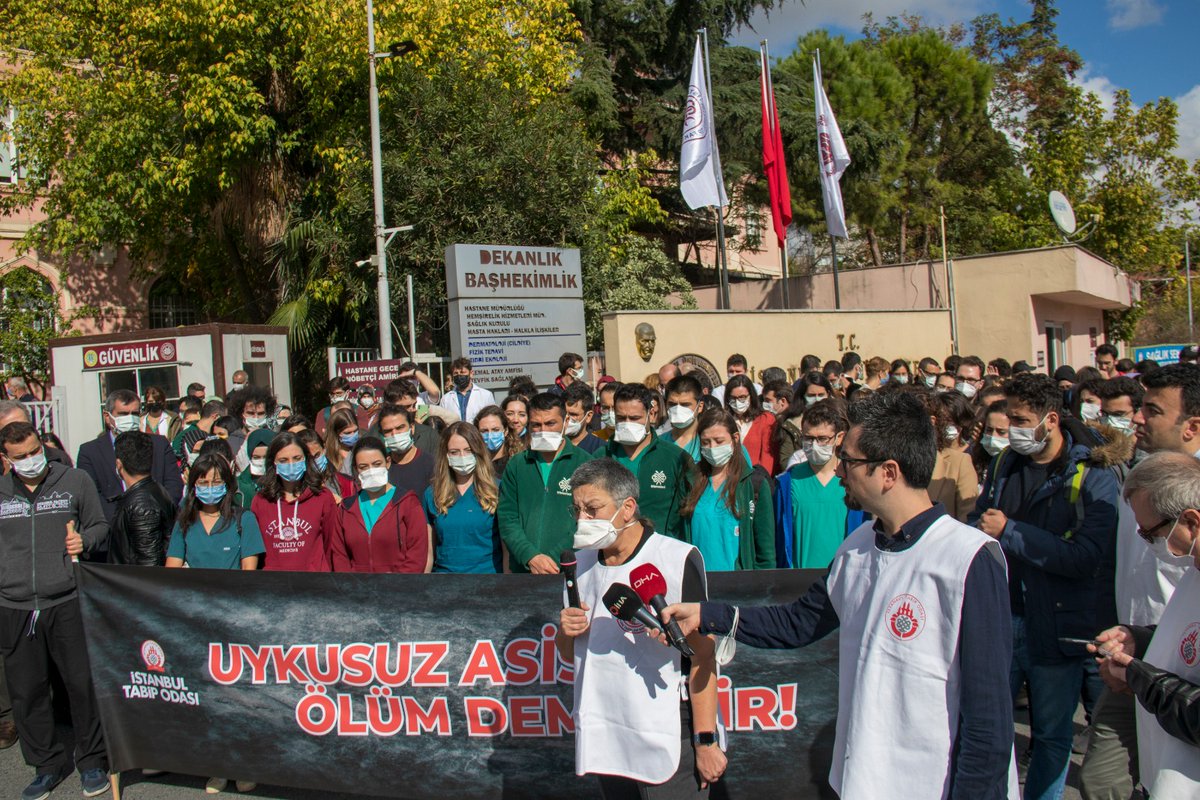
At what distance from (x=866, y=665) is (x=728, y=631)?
0.54 meters

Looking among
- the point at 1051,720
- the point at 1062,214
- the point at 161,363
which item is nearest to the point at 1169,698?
the point at 1051,720

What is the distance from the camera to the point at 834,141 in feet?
75.3

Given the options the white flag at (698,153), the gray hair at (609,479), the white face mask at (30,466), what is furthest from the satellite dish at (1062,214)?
the gray hair at (609,479)

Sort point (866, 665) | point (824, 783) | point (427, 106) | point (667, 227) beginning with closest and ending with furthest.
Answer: point (866, 665), point (824, 783), point (427, 106), point (667, 227)

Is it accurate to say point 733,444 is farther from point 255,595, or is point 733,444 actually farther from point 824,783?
point 255,595

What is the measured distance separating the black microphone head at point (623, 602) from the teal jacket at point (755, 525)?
2.40 metres

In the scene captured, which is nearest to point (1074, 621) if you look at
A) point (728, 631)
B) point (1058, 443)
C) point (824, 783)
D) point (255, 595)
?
point (1058, 443)

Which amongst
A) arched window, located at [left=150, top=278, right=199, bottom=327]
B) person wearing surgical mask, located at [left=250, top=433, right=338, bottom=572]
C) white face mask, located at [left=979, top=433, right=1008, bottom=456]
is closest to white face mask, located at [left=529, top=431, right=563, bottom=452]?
person wearing surgical mask, located at [left=250, top=433, right=338, bottom=572]

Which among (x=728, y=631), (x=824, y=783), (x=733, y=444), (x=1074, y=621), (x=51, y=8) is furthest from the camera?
(x=51, y=8)

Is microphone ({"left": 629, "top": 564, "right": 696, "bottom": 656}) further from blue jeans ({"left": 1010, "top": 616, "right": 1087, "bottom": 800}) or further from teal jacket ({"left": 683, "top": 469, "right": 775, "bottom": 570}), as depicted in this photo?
teal jacket ({"left": 683, "top": 469, "right": 775, "bottom": 570})

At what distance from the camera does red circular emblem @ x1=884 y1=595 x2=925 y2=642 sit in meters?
2.75

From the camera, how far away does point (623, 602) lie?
325cm

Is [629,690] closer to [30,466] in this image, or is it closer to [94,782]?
[94,782]

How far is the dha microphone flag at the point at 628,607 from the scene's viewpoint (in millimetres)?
3210
